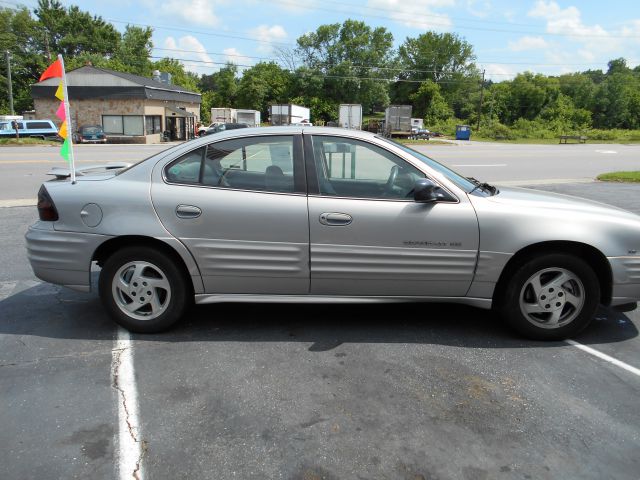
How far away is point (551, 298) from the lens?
4020mm

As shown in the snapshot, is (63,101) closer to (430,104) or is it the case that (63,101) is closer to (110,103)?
(110,103)

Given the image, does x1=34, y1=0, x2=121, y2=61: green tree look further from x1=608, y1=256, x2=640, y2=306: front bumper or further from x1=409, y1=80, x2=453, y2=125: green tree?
x1=608, y1=256, x2=640, y2=306: front bumper

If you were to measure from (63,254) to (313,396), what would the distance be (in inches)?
89.4

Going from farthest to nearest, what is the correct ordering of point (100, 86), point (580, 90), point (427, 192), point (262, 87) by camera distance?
point (580, 90)
point (262, 87)
point (100, 86)
point (427, 192)

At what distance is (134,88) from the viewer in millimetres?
40750

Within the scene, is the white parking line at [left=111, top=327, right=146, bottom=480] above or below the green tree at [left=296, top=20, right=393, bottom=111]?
below

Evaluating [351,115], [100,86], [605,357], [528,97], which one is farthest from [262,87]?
[605,357]

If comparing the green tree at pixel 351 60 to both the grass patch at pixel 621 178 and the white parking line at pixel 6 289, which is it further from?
the white parking line at pixel 6 289

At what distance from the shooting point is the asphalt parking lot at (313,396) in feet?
8.65

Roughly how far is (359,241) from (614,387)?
195 cm

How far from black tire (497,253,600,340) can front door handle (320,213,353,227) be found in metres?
1.34

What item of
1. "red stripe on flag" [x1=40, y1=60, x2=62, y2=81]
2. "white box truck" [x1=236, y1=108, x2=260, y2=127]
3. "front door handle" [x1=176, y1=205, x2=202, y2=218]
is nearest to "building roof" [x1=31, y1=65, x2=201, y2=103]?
"white box truck" [x1=236, y1=108, x2=260, y2=127]

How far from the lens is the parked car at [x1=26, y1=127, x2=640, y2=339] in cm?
391

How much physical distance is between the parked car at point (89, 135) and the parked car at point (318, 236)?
36.4 metres
